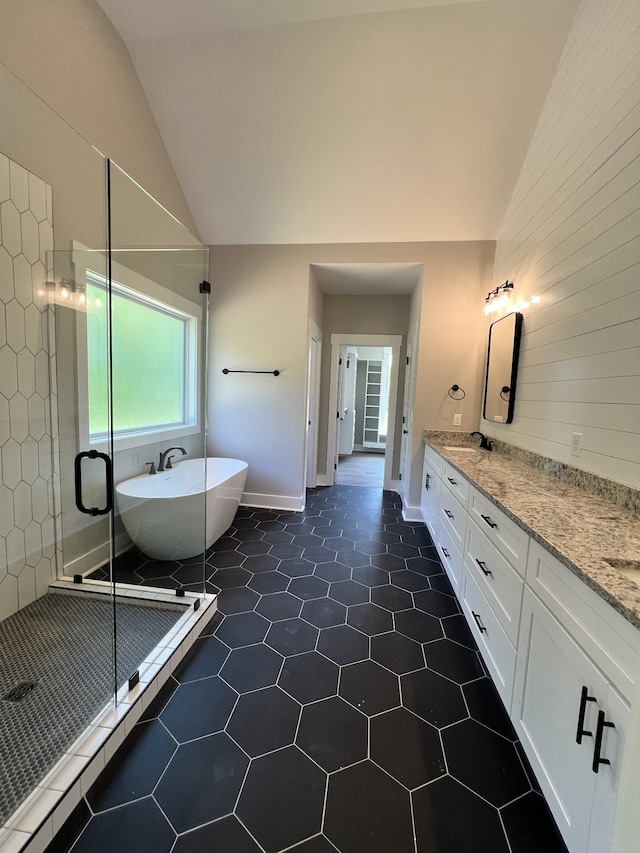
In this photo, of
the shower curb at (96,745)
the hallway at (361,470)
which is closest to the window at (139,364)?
the shower curb at (96,745)

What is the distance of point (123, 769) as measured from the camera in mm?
1191

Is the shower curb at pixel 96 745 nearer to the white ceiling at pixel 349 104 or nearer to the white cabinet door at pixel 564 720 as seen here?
the white cabinet door at pixel 564 720

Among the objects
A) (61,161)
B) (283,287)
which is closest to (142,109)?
(61,161)

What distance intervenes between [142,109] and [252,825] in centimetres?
397

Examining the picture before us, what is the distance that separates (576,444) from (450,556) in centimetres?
102

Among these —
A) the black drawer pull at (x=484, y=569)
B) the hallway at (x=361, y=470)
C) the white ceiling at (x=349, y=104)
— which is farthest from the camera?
the hallway at (x=361, y=470)

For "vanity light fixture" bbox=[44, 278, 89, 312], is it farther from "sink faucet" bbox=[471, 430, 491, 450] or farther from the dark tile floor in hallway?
"sink faucet" bbox=[471, 430, 491, 450]

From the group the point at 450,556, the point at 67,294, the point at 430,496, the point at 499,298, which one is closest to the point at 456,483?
the point at 450,556

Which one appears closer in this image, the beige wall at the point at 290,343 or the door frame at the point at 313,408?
the beige wall at the point at 290,343

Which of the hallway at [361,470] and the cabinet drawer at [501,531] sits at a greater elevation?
the cabinet drawer at [501,531]

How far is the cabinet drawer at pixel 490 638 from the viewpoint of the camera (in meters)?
1.32

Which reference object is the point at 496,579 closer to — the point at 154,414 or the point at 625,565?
the point at 625,565

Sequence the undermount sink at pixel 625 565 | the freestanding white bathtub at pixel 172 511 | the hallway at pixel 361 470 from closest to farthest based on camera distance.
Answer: the undermount sink at pixel 625 565
the freestanding white bathtub at pixel 172 511
the hallway at pixel 361 470

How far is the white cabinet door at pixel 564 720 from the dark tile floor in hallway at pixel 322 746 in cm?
26
